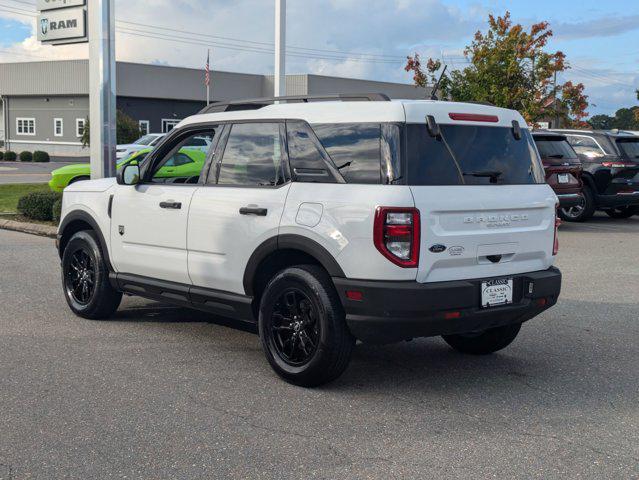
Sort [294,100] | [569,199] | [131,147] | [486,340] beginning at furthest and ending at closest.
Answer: [131,147] < [569,199] < [486,340] < [294,100]

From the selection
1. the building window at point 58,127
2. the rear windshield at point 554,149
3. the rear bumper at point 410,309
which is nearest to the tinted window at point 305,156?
the rear bumper at point 410,309

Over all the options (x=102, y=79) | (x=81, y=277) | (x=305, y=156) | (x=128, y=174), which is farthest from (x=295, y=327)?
(x=102, y=79)

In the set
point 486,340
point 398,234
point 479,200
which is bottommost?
point 486,340

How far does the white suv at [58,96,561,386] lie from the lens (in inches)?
200

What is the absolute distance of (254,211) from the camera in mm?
5781

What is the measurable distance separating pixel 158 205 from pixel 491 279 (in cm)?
280

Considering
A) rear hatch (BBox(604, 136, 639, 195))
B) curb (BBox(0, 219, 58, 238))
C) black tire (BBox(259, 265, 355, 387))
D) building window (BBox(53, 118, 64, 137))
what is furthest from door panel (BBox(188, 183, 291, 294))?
building window (BBox(53, 118, 64, 137))

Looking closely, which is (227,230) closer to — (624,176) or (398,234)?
(398,234)

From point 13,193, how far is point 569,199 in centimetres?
1464

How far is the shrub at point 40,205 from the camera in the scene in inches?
614

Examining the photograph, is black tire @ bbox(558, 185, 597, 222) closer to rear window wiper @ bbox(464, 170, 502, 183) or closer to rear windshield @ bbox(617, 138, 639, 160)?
rear windshield @ bbox(617, 138, 639, 160)

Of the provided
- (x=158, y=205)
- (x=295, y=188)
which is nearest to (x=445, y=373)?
(x=295, y=188)

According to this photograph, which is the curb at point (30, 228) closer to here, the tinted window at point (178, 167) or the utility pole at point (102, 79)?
the utility pole at point (102, 79)

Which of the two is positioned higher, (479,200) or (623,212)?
(479,200)
